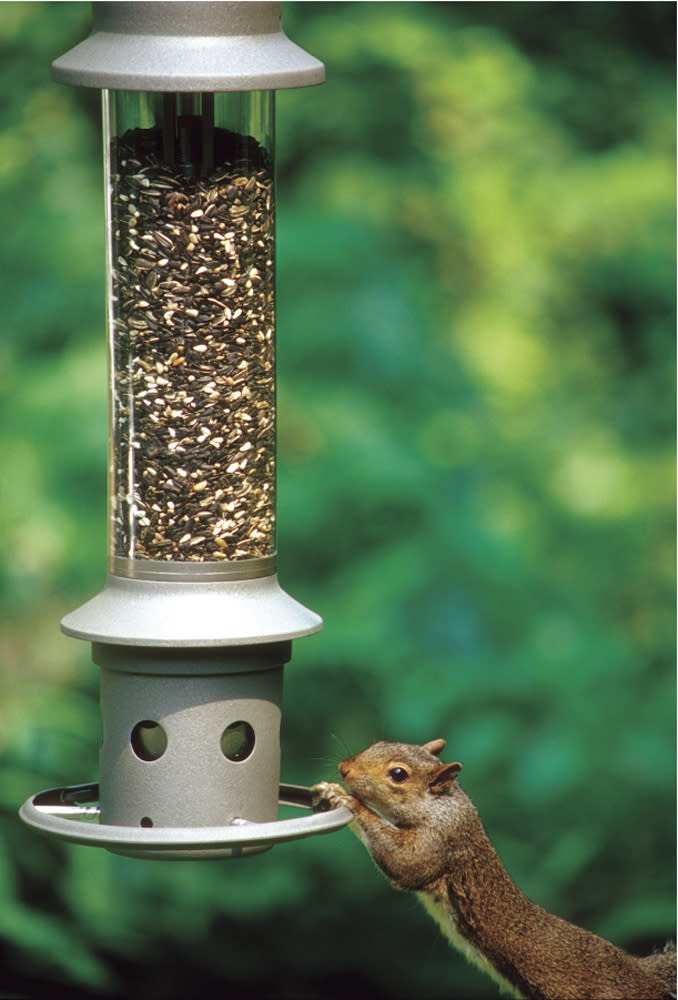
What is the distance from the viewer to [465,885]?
135 inches

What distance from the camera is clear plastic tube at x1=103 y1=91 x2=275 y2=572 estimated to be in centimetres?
271

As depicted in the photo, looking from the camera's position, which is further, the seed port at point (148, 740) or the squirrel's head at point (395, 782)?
the squirrel's head at point (395, 782)

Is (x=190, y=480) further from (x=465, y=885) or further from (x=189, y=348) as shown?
(x=465, y=885)

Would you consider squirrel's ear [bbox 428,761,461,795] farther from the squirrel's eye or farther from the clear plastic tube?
the clear plastic tube

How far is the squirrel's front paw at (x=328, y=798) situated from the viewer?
2.91 meters

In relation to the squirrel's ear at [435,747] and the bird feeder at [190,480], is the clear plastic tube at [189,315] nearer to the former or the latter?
the bird feeder at [190,480]

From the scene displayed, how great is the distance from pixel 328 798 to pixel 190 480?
2.01ft

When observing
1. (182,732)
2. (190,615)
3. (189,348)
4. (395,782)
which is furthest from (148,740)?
(395,782)

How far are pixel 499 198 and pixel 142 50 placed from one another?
2328mm

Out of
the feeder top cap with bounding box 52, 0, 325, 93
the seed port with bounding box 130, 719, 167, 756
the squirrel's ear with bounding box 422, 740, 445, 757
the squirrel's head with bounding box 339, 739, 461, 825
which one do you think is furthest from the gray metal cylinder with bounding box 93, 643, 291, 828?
the feeder top cap with bounding box 52, 0, 325, 93

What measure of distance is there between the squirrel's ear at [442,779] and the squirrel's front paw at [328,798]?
36 cm

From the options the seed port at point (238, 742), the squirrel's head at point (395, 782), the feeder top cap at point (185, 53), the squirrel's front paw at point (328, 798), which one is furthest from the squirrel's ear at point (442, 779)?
the feeder top cap at point (185, 53)

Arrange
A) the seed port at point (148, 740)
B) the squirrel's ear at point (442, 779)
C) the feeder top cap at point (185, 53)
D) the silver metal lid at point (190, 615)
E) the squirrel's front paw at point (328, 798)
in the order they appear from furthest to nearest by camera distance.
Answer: the squirrel's ear at point (442, 779)
the squirrel's front paw at point (328, 798)
the seed port at point (148, 740)
the silver metal lid at point (190, 615)
the feeder top cap at point (185, 53)

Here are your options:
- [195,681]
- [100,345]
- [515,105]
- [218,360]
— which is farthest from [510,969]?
[515,105]
